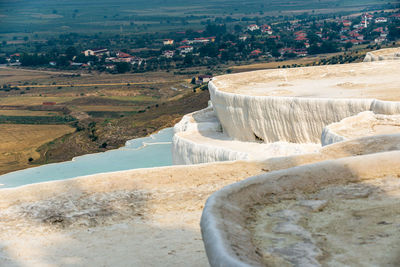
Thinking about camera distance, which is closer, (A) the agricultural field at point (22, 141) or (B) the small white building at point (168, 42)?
(A) the agricultural field at point (22, 141)

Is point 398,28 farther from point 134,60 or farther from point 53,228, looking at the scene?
A: point 53,228

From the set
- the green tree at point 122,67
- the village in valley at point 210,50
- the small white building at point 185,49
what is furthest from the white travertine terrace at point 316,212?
the small white building at point 185,49

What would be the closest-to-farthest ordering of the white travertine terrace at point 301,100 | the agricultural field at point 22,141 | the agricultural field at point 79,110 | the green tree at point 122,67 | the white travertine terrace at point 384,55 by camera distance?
the white travertine terrace at point 301,100
the white travertine terrace at point 384,55
the agricultural field at point 22,141
the agricultural field at point 79,110
the green tree at point 122,67

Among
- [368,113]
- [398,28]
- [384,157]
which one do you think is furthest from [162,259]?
[398,28]

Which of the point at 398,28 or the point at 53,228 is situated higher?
the point at 53,228

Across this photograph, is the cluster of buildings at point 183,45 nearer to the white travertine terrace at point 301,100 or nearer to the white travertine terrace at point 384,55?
the white travertine terrace at point 384,55

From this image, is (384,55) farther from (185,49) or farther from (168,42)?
(168,42)

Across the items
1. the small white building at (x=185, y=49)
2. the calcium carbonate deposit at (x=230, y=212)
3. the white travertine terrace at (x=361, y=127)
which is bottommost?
the small white building at (x=185, y=49)
